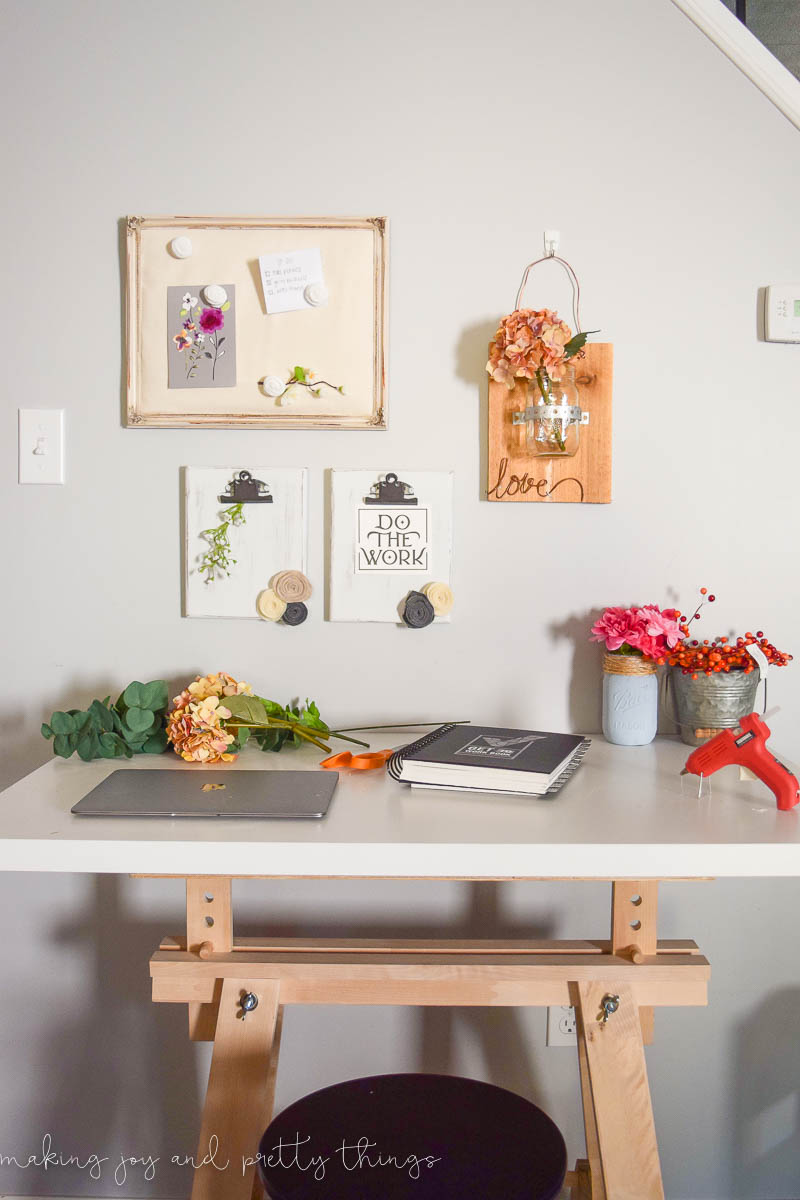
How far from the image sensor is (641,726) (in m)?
1.33

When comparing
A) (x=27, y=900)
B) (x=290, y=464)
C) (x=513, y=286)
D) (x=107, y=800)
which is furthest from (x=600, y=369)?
(x=27, y=900)

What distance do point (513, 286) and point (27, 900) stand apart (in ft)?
4.21

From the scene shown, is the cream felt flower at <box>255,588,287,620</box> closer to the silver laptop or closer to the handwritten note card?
the silver laptop

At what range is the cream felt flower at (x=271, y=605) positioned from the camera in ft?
4.62

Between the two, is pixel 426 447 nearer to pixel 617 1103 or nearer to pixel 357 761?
pixel 357 761

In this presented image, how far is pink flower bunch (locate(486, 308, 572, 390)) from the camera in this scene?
1.32 meters

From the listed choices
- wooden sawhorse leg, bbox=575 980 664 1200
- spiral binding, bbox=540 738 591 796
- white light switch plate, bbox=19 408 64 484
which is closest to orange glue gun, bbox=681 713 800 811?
spiral binding, bbox=540 738 591 796

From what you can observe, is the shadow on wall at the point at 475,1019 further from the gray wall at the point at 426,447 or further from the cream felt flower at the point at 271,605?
the cream felt flower at the point at 271,605

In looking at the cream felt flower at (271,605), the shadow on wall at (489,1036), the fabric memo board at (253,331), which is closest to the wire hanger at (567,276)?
the fabric memo board at (253,331)

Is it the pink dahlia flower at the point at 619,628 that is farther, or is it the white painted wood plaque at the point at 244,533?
the white painted wood plaque at the point at 244,533

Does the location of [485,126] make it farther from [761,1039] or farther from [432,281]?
[761,1039]

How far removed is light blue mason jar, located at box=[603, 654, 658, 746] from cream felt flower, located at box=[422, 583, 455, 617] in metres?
0.26

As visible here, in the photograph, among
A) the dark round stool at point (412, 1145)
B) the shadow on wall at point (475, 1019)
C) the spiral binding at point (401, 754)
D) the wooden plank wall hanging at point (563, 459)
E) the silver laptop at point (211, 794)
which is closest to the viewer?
the dark round stool at point (412, 1145)

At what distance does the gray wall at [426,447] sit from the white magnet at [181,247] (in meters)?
0.07
